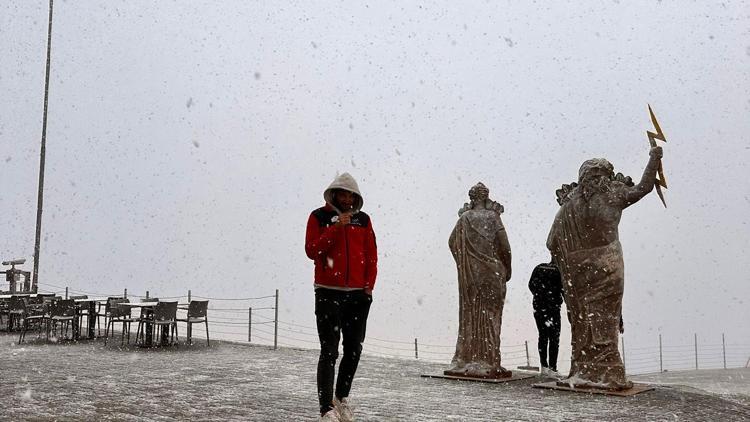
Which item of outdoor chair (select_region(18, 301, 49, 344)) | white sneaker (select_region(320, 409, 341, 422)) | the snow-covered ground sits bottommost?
the snow-covered ground

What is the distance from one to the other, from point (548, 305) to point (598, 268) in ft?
5.56

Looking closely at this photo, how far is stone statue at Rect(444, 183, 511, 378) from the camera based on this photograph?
28.7ft

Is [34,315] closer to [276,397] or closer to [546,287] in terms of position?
[276,397]

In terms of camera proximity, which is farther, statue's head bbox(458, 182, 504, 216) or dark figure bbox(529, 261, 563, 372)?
dark figure bbox(529, 261, 563, 372)

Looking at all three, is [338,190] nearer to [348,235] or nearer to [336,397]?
[348,235]

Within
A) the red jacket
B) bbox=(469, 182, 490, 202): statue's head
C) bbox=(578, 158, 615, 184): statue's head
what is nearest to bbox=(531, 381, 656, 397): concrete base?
bbox=(578, 158, 615, 184): statue's head

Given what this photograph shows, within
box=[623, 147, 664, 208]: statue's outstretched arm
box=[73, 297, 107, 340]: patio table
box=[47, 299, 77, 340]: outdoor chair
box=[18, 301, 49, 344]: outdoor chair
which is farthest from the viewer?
box=[73, 297, 107, 340]: patio table

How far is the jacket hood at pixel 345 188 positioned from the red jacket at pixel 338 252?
0.06 metres

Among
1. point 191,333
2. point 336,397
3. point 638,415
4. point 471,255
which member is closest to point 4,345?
point 191,333

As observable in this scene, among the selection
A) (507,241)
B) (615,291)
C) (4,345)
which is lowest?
(4,345)

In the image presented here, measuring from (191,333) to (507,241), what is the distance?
7.84 meters

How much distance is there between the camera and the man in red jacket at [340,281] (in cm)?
515

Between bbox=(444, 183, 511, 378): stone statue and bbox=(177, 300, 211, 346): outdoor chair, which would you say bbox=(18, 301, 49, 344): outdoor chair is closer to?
bbox=(177, 300, 211, 346): outdoor chair

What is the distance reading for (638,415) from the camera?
6.09m
